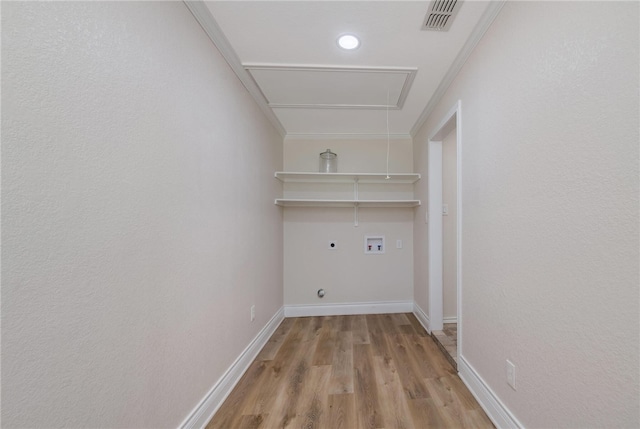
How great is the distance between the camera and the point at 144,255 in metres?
0.94

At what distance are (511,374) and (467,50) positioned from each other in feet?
6.41

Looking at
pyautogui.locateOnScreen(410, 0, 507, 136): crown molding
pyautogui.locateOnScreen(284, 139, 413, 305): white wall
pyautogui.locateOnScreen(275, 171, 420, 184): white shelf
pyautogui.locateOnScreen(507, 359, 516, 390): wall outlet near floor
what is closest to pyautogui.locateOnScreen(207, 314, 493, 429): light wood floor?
pyautogui.locateOnScreen(507, 359, 516, 390): wall outlet near floor

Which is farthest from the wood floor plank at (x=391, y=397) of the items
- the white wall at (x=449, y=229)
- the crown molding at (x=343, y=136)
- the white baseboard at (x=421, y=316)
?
the crown molding at (x=343, y=136)

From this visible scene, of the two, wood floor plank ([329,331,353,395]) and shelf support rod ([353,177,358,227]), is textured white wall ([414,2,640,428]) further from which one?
shelf support rod ([353,177,358,227])

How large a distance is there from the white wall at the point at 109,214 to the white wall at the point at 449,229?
238cm

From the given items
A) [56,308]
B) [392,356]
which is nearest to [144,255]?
[56,308]

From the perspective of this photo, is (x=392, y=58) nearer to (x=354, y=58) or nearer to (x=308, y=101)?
(x=354, y=58)

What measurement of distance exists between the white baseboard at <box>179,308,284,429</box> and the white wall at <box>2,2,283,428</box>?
0.18ft

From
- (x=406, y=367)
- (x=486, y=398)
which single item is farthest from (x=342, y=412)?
(x=486, y=398)

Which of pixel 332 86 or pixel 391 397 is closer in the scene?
pixel 391 397

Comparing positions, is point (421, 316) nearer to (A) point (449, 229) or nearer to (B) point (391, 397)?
(A) point (449, 229)

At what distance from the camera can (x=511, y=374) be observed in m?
1.20

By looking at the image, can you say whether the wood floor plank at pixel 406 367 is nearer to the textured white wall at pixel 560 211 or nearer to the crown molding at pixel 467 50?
the textured white wall at pixel 560 211

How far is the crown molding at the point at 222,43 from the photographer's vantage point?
122 cm
